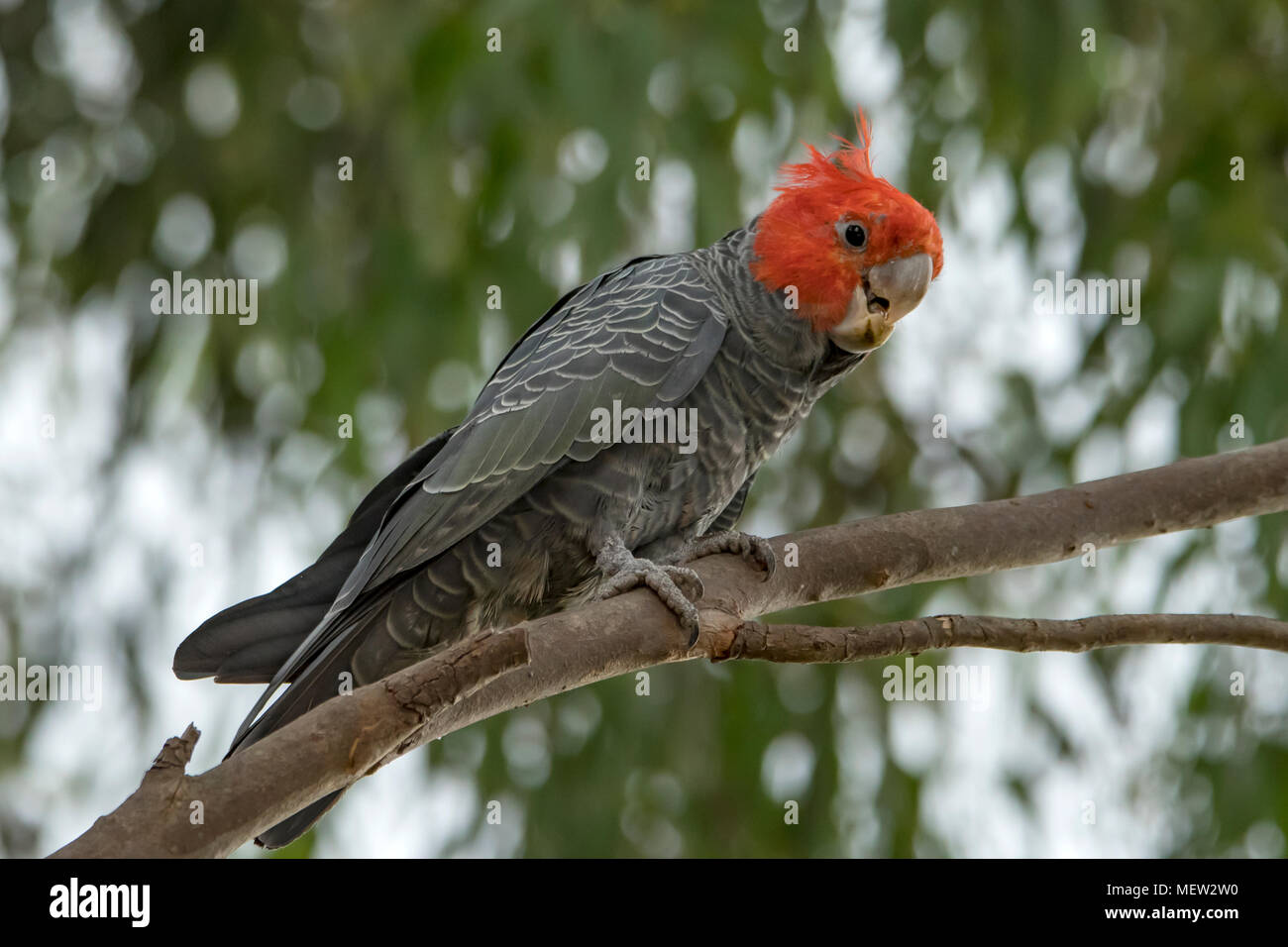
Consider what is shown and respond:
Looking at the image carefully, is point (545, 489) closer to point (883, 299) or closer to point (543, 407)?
point (543, 407)

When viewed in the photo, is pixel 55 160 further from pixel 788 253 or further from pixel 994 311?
pixel 994 311

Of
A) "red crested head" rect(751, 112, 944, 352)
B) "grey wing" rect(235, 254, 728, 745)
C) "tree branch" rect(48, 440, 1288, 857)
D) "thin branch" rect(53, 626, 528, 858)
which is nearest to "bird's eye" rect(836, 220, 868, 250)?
"red crested head" rect(751, 112, 944, 352)

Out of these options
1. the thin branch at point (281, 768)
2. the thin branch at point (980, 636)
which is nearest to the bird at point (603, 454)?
the thin branch at point (980, 636)

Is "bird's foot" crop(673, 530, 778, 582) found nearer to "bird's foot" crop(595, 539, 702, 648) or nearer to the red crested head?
"bird's foot" crop(595, 539, 702, 648)

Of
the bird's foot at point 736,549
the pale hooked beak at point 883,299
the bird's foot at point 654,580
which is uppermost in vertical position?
the pale hooked beak at point 883,299

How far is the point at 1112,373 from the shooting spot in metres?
3.11

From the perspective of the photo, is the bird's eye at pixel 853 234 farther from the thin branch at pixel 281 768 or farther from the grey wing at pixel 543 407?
the thin branch at pixel 281 768

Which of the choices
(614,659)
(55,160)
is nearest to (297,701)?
(614,659)

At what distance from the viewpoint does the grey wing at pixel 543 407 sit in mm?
2166

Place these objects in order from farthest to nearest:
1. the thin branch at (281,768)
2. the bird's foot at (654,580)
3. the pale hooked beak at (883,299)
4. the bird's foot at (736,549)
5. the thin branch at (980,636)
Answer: the pale hooked beak at (883,299), the bird's foot at (736,549), the bird's foot at (654,580), the thin branch at (980,636), the thin branch at (281,768)

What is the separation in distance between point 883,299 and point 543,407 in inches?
28.0

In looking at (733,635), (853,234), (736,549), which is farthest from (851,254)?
(733,635)

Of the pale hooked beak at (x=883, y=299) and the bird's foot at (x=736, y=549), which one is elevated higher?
the pale hooked beak at (x=883, y=299)

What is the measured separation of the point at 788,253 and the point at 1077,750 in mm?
1686
